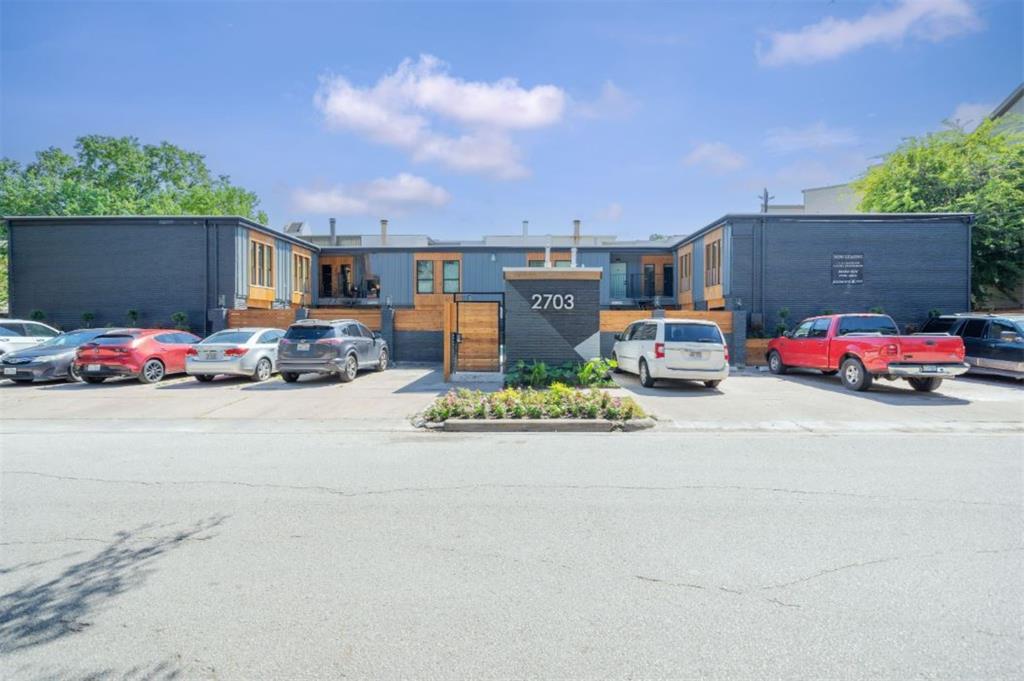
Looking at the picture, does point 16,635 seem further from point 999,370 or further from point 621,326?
point 999,370

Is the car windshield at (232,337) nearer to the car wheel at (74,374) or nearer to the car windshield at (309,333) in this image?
the car windshield at (309,333)

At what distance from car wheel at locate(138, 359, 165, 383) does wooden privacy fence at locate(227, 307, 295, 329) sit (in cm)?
557

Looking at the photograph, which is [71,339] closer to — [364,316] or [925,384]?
[364,316]

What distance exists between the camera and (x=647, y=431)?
930 cm

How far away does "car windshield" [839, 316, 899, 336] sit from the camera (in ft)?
49.4

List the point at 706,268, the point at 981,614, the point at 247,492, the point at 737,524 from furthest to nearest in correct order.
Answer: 1. the point at 706,268
2. the point at 247,492
3. the point at 737,524
4. the point at 981,614

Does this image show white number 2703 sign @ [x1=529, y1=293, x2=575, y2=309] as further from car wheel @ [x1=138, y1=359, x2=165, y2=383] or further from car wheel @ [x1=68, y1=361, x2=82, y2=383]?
car wheel @ [x1=68, y1=361, x2=82, y2=383]

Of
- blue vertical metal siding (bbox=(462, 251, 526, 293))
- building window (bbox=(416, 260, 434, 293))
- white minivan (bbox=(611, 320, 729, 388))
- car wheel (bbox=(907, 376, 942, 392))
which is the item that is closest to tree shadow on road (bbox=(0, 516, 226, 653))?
white minivan (bbox=(611, 320, 729, 388))

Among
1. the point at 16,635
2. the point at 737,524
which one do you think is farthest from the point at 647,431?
the point at 16,635

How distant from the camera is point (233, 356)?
15438mm

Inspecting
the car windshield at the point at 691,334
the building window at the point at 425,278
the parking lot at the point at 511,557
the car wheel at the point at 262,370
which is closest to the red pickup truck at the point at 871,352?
the car windshield at the point at 691,334

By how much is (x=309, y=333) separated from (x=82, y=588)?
12.1m

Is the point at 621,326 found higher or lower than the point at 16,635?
→ higher

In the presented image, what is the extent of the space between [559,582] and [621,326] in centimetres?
1700
